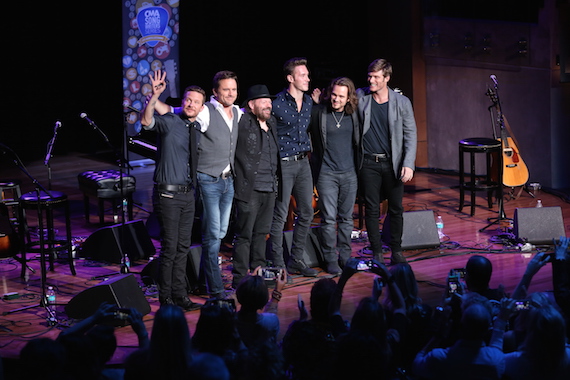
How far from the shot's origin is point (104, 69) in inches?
499

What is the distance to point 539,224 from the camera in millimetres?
7598

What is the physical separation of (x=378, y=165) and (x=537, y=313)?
11.7 ft

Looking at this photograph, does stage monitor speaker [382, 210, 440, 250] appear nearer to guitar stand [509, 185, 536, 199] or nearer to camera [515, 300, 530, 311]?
guitar stand [509, 185, 536, 199]

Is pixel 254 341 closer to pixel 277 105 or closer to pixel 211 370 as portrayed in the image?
pixel 211 370

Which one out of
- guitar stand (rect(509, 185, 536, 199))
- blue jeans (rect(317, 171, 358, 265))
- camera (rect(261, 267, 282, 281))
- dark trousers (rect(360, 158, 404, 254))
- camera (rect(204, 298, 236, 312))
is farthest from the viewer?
guitar stand (rect(509, 185, 536, 199))

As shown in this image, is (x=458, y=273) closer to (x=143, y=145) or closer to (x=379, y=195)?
(x=379, y=195)

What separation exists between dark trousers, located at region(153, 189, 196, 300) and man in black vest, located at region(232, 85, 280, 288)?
1.76 feet

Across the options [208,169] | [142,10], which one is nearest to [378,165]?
[208,169]

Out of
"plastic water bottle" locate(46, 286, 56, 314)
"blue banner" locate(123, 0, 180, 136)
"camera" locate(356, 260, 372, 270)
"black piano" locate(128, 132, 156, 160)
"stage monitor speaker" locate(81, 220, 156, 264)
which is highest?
"blue banner" locate(123, 0, 180, 136)

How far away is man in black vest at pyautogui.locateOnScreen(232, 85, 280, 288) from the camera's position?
20.5 feet

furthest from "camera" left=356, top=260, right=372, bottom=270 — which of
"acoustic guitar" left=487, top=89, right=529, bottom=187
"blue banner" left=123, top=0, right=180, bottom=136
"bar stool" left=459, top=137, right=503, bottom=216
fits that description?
"blue banner" left=123, top=0, right=180, bottom=136

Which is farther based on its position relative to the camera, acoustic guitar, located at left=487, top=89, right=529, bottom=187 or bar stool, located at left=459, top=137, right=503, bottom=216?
acoustic guitar, located at left=487, top=89, right=529, bottom=187

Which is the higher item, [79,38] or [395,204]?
[79,38]

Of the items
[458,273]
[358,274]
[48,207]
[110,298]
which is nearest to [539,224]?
[358,274]
